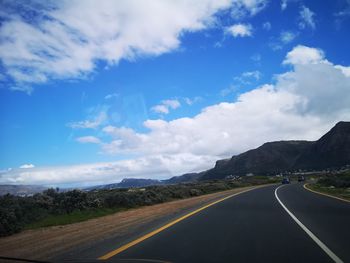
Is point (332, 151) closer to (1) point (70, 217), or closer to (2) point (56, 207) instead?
(2) point (56, 207)

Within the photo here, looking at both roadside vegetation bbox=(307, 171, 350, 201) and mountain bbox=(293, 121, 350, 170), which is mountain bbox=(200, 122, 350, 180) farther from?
roadside vegetation bbox=(307, 171, 350, 201)

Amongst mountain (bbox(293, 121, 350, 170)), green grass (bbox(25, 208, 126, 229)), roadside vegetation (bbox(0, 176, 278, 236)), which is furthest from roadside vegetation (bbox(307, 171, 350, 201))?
mountain (bbox(293, 121, 350, 170))

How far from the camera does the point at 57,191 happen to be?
23.9m

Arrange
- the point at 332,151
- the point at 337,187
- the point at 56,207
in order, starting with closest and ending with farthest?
the point at 56,207 → the point at 337,187 → the point at 332,151

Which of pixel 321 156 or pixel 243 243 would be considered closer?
pixel 243 243

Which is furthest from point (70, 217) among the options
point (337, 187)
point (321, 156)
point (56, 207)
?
point (321, 156)

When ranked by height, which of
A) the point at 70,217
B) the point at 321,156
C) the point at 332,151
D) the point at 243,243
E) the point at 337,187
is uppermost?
the point at 332,151

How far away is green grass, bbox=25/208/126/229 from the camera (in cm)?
1675

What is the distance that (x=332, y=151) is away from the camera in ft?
550

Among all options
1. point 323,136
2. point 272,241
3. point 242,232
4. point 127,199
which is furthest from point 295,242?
point 323,136

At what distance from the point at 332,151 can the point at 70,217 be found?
163 meters

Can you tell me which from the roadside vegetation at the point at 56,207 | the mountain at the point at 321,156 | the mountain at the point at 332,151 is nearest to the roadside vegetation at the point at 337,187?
the roadside vegetation at the point at 56,207

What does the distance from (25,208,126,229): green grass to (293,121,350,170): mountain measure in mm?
152681

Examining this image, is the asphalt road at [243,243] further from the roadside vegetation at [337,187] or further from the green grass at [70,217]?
the roadside vegetation at [337,187]
